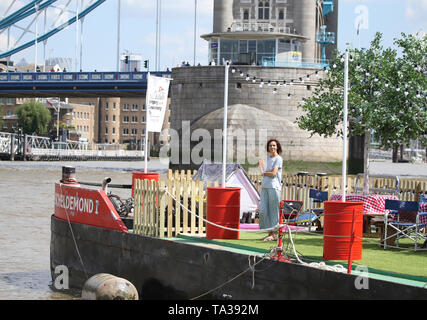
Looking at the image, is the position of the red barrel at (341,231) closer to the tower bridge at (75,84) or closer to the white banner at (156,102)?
the white banner at (156,102)


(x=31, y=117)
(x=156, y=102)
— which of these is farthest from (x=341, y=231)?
(x=31, y=117)

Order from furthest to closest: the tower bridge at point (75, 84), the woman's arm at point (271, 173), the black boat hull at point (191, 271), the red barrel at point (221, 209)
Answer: the tower bridge at point (75, 84), the woman's arm at point (271, 173), the red barrel at point (221, 209), the black boat hull at point (191, 271)

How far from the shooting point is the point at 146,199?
14.4 metres

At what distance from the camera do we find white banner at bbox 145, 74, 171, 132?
71.5 ft

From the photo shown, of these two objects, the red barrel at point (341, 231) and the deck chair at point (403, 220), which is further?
the deck chair at point (403, 220)

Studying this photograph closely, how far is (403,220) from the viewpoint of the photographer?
14.9 m

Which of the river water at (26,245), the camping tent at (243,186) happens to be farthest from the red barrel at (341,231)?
the camping tent at (243,186)

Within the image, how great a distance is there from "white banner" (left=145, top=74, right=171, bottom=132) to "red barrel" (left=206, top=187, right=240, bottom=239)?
27.0ft

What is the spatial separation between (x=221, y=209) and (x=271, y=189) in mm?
1009

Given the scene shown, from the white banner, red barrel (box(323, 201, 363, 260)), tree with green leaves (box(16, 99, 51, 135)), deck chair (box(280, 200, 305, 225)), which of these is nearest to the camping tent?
deck chair (box(280, 200, 305, 225))

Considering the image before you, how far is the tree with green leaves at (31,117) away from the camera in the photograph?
5049 inches

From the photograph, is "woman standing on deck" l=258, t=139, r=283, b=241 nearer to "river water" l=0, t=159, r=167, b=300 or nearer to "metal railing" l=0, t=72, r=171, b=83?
"river water" l=0, t=159, r=167, b=300

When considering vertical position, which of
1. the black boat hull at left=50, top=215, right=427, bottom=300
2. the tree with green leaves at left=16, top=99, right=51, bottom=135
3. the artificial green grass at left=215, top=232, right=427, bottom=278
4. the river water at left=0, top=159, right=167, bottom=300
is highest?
the tree with green leaves at left=16, top=99, right=51, bottom=135

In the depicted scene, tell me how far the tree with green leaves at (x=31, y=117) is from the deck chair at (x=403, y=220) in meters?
118
